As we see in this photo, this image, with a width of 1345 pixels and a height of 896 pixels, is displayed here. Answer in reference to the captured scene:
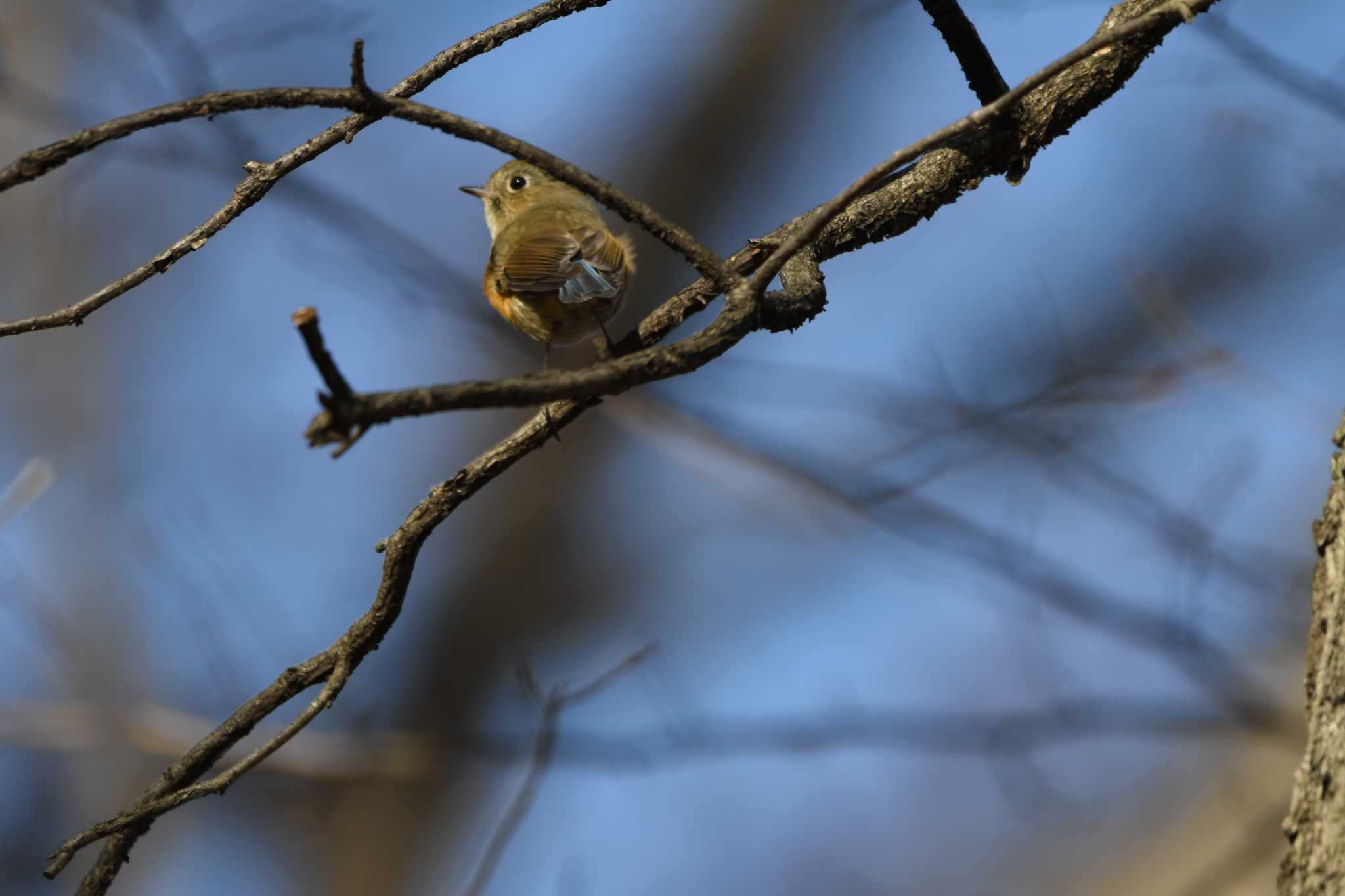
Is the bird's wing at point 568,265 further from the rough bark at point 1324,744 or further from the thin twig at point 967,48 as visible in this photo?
the rough bark at point 1324,744

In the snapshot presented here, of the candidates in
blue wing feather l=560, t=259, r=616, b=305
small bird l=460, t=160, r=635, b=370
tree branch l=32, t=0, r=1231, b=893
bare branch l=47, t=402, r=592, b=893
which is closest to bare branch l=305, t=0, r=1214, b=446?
tree branch l=32, t=0, r=1231, b=893

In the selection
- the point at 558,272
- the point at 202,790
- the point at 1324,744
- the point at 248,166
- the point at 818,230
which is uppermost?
the point at 558,272

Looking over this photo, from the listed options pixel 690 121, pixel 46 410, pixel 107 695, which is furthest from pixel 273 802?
pixel 690 121

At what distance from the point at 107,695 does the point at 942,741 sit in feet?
13.9

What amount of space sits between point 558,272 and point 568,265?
0.15 feet

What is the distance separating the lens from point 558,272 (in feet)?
10.6

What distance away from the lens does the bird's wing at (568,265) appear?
10.3 feet

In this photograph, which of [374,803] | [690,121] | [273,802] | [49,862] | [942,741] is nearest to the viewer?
[49,862]

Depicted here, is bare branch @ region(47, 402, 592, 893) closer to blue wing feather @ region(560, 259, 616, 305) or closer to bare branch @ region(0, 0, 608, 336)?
bare branch @ region(0, 0, 608, 336)

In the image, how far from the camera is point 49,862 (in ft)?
6.39

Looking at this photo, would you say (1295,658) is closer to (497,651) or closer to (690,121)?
(497,651)

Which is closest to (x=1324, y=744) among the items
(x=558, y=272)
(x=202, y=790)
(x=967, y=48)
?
(x=967, y=48)

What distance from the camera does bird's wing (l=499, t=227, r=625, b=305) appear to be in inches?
124

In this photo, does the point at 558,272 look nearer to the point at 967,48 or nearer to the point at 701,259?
the point at 967,48
